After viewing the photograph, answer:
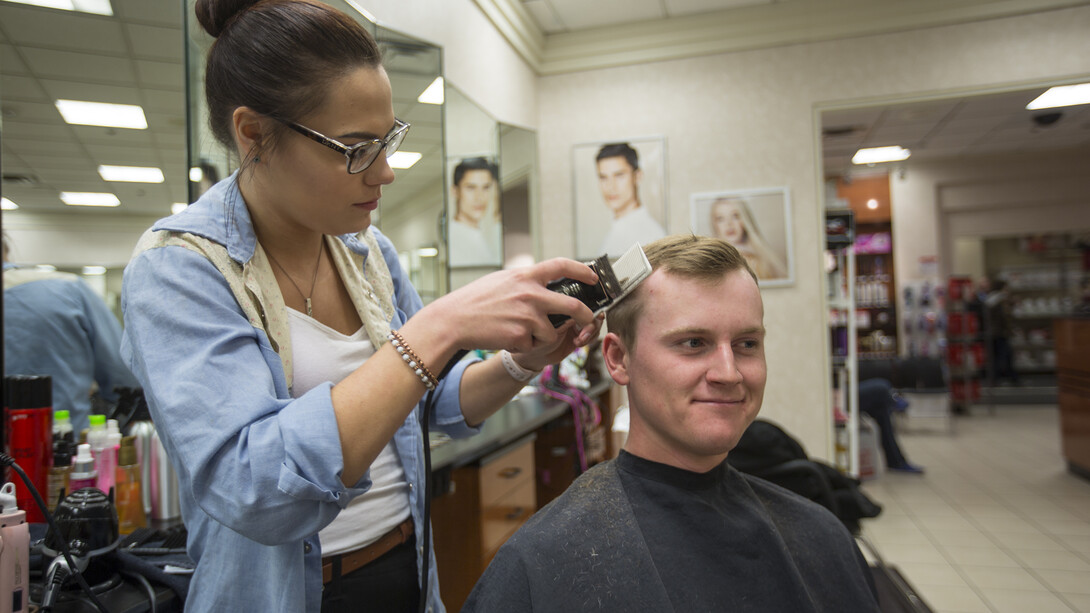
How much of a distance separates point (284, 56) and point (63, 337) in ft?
4.67

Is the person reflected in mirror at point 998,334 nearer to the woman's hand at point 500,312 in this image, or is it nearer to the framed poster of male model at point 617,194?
the framed poster of male model at point 617,194

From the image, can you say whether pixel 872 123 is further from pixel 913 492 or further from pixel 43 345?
pixel 43 345

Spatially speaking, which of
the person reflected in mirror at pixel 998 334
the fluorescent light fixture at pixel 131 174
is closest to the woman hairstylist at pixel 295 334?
the fluorescent light fixture at pixel 131 174

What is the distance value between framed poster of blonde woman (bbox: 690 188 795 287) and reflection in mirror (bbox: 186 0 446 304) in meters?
2.56

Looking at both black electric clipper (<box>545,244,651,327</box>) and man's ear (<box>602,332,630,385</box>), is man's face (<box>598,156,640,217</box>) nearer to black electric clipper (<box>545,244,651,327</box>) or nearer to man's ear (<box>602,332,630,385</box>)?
man's ear (<box>602,332,630,385</box>)

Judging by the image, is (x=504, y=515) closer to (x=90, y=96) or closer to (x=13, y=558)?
(x=13, y=558)

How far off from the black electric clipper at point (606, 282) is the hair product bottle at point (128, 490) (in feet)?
4.35

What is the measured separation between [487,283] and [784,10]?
16.5 ft

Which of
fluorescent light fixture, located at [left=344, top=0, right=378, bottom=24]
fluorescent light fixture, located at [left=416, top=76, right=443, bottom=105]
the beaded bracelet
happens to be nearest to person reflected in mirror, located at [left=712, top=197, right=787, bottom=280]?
fluorescent light fixture, located at [left=416, top=76, right=443, bottom=105]

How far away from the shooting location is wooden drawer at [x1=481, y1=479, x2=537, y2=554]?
8.11ft

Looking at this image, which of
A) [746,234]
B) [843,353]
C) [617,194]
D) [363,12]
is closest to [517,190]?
[617,194]

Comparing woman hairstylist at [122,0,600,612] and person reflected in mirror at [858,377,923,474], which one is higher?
woman hairstylist at [122,0,600,612]

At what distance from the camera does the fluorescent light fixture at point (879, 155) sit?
26.8ft

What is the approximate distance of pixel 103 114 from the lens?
180cm
